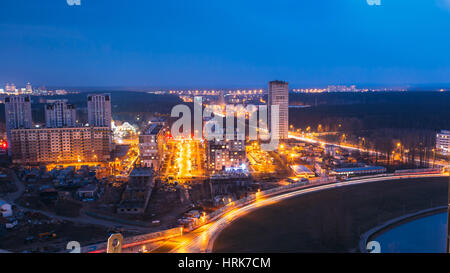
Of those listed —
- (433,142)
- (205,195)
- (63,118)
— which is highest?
(63,118)

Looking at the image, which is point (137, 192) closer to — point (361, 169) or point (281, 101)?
point (361, 169)

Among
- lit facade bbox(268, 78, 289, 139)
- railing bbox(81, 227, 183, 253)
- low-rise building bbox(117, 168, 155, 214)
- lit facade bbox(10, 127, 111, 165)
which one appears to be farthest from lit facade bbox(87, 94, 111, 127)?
railing bbox(81, 227, 183, 253)

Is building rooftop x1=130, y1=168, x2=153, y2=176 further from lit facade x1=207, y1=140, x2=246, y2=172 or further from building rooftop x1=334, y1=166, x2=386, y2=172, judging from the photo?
building rooftop x1=334, y1=166, x2=386, y2=172

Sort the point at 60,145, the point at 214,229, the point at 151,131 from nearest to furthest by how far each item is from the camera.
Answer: the point at 214,229
the point at 151,131
the point at 60,145

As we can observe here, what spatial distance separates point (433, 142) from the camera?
9977 millimetres

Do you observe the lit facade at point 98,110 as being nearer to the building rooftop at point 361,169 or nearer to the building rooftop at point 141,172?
the building rooftop at point 141,172

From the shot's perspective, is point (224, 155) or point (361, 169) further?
point (224, 155)

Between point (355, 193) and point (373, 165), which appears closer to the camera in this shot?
point (355, 193)

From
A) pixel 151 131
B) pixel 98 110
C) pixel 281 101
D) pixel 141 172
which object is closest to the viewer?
pixel 141 172

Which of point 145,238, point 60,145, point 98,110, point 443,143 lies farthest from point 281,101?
point 145,238

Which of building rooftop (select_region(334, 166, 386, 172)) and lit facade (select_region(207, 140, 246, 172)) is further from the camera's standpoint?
lit facade (select_region(207, 140, 246, 172))

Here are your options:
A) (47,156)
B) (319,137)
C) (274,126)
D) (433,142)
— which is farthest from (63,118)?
(433,142)
